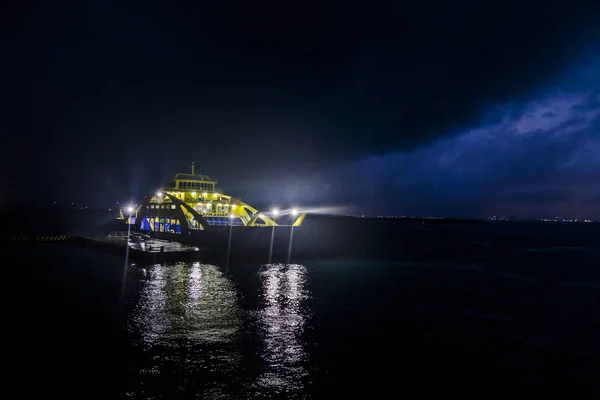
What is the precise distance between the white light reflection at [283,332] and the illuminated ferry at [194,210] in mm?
22703

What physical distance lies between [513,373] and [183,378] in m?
14.5

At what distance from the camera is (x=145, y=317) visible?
22094 mm

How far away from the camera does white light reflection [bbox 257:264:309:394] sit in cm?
1454

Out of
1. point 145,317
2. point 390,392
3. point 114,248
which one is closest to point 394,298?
point 390,392

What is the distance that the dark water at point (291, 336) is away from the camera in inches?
565

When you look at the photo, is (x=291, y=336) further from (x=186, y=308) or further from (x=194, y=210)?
(x=194, y=210)

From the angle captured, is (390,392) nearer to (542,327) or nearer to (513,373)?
(513,373)

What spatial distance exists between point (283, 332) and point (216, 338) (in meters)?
3.75

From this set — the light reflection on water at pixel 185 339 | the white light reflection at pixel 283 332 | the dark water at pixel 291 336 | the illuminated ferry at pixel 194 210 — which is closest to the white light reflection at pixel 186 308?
the light reflection on water at pixel 185 339

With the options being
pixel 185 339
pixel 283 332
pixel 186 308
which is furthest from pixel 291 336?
pixel 186 308

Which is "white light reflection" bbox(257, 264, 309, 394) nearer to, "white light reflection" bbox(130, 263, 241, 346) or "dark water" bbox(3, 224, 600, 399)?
"dark water" bbox(3, 224, 600, 399)

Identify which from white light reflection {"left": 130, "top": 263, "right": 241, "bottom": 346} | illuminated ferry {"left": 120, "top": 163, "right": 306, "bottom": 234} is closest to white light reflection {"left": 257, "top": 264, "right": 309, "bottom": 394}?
white light reflection {"left": 130, "top": 263, "right": 241, "bottom": 346}

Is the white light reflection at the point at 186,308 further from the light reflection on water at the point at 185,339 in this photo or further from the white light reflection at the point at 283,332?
the white light reflection at the point at 283,332

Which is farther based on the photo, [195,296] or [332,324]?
[195,296]
